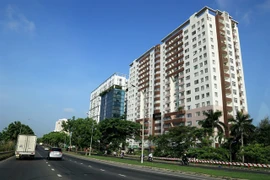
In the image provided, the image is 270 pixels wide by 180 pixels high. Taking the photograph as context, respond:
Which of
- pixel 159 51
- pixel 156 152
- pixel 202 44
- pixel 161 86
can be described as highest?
pixel 159 51

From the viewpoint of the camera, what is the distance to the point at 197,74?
217 feet

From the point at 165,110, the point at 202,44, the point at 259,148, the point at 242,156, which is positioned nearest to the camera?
the point at 259,148

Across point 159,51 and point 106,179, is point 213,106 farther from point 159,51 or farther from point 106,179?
point 106,179

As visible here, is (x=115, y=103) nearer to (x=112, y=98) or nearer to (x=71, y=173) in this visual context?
(x=112, y=98)

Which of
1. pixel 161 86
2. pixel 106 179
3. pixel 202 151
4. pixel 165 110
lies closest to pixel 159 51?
pixel 161 86

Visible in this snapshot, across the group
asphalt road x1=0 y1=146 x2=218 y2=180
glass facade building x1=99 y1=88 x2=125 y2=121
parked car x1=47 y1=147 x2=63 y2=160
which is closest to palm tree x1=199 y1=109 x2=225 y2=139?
parked car x1=47 y1=147 x2=63 y2=160

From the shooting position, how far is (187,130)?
160 ft

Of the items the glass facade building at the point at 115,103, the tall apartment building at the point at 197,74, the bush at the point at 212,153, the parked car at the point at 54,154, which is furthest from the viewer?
the glass facade building at the point at 115,103

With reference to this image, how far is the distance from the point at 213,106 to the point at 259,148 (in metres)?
21.8

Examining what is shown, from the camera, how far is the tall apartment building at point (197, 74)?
6109 centimetres

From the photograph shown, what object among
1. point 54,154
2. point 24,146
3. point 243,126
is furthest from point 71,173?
point 243,126

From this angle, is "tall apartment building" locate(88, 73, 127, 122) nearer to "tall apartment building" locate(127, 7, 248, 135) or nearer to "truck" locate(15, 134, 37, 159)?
"tall apartment building" locate(127, 7, 248, 135)

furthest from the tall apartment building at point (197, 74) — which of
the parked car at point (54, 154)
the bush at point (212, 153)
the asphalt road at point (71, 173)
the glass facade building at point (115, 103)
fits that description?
the asphalt road at point (71, 173)

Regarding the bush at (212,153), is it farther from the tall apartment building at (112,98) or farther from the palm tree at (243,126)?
the tall apartment building at (112,98)
